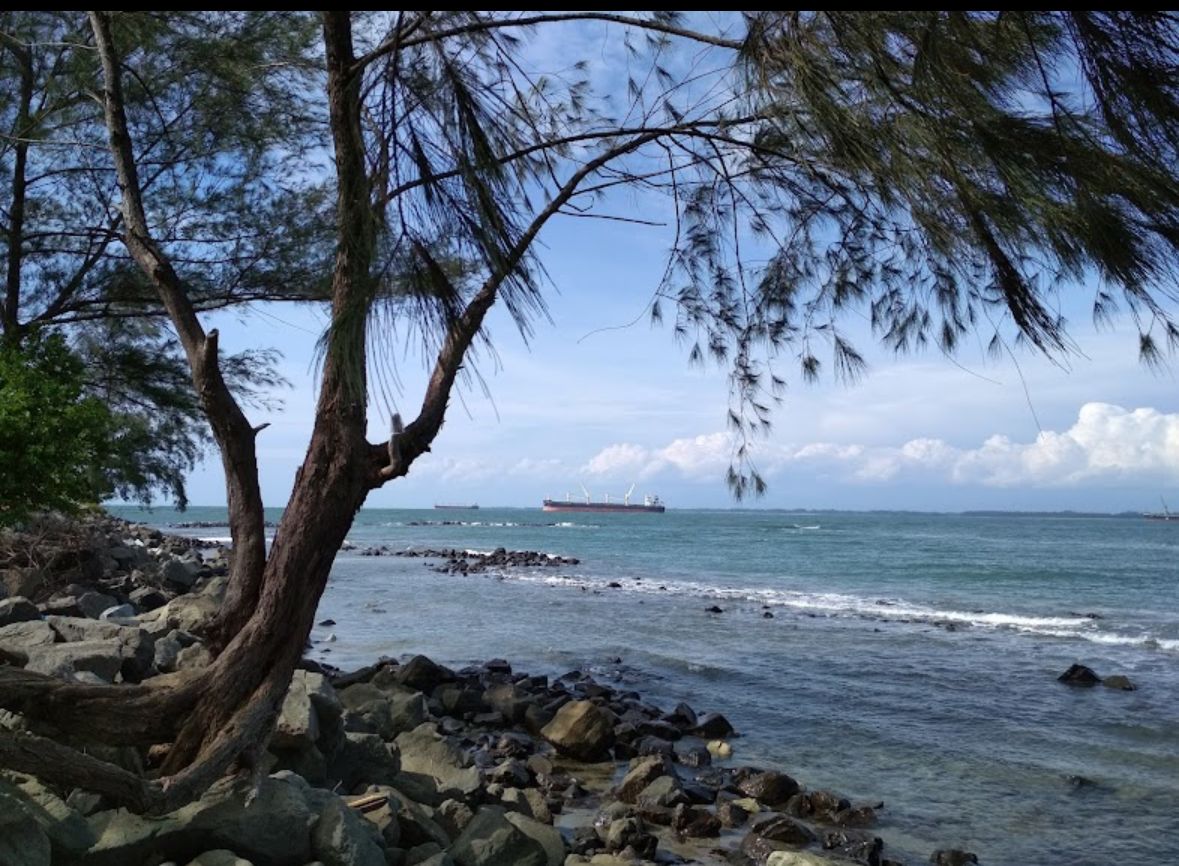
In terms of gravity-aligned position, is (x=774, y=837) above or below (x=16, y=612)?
below

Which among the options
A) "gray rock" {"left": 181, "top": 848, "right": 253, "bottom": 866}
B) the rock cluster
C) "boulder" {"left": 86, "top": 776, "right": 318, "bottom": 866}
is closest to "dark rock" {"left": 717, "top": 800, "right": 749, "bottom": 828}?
"boulder" {"left": 86, "top": 776, "right": 318, "bottom": 866}

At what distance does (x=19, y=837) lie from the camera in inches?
125

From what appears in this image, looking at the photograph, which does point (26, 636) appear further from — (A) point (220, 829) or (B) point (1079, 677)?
(B) point (1079, 677)

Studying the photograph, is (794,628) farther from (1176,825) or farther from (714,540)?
(714,540)

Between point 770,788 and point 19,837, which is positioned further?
point 770,788

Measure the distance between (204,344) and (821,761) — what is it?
251 inches

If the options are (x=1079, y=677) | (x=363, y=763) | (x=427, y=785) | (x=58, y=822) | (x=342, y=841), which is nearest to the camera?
(x=58, y=822)

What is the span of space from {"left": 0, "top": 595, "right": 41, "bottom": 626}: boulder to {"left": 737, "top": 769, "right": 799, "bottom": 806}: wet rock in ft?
17.5

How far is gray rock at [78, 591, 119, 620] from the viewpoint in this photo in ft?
31.6

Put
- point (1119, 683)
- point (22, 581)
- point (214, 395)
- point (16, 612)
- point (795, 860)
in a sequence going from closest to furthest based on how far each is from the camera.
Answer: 1. point (214, 395)
2. point (795, 860)
3. point (16, 612)
4. point (22, 581)
5. point (1119, 683)

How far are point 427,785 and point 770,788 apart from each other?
276 cm

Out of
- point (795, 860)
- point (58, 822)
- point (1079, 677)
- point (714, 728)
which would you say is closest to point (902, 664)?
point (1079, 677)

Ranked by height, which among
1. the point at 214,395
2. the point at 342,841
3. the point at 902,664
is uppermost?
the point at 214,395

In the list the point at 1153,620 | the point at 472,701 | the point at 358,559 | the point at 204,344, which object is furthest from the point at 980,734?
the point at 358,559
